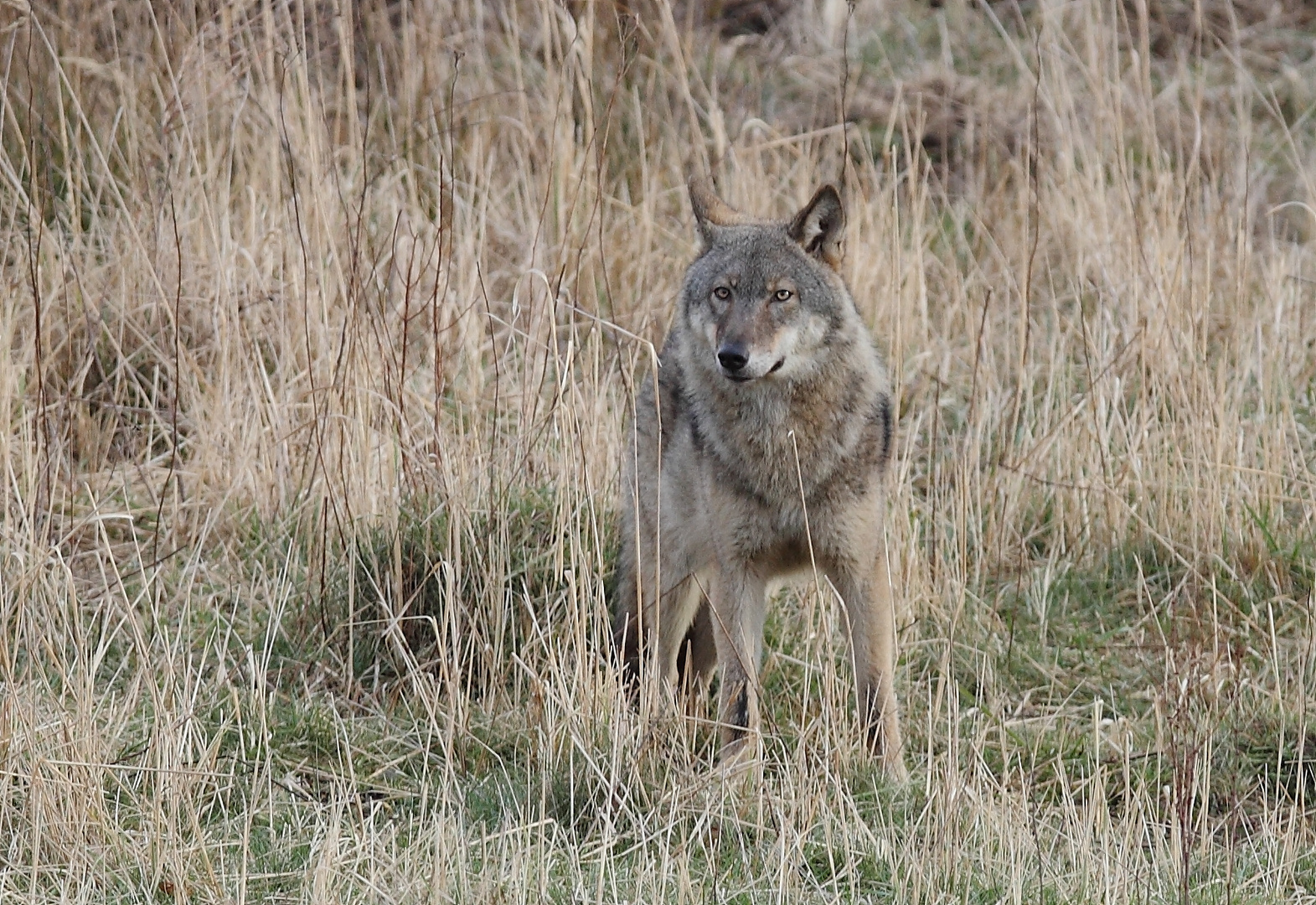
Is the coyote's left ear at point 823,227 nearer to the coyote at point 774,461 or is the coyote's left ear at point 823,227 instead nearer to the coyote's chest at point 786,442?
the coyote at point 774,461

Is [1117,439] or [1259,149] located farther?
[1259,149]

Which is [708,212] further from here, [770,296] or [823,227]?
[770,296]

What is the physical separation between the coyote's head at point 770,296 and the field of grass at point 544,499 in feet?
1.46

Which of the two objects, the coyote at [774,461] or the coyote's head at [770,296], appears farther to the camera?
the coyote at [774,461]

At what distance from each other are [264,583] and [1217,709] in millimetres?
2967

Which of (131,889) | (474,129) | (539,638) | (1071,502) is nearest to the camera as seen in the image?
(131,889)

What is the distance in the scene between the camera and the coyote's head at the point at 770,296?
465cm

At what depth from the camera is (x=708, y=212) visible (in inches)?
205

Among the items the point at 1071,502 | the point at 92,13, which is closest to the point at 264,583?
the point at 1071,502

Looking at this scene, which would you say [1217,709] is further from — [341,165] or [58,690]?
[341,165]

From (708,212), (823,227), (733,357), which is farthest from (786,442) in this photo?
(708,212)

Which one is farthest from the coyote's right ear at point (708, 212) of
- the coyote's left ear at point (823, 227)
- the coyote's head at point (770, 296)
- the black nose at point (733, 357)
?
the black nose at point (733, 357)

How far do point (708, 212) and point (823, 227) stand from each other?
0.44 metres

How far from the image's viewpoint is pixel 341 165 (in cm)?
786
